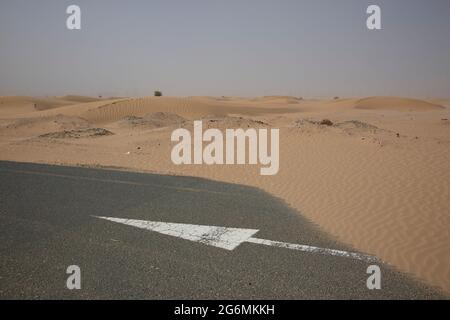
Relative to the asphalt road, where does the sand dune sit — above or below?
above

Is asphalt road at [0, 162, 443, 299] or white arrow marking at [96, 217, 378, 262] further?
white arrow marking at [96, 217, 378, 262]

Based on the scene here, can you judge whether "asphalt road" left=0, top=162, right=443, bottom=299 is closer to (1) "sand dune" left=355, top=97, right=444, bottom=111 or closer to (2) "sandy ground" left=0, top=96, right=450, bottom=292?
(2) "sandy ground" left=0, top=96, right=450, bottom=292

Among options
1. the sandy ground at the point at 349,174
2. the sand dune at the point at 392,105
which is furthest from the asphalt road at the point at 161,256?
the sand dune at the point at 392,105

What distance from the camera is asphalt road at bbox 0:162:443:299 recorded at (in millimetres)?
3873

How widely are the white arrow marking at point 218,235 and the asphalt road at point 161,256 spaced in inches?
6.2

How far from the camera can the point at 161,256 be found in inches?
183

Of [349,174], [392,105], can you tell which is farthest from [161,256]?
[392,105]

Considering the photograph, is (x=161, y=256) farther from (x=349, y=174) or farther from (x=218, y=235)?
(x=349, y=174)

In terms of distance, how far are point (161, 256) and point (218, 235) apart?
1119 millimetres

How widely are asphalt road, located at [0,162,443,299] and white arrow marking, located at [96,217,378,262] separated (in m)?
0.16

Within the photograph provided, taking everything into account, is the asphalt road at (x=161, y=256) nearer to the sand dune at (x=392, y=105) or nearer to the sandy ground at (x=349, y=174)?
the sandy ground at (x=349, y=174)

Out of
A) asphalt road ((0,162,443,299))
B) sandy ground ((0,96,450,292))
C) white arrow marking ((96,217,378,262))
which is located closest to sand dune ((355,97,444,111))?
sandy ground ((0,96,450,292))

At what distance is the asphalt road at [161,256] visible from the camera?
3.87m
